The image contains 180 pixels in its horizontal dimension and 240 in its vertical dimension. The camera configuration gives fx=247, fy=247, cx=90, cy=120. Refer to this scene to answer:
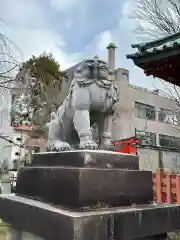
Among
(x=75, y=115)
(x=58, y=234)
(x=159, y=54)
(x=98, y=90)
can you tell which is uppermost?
(x=159, y=54)

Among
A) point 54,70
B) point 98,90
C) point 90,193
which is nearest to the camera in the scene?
point 90,193

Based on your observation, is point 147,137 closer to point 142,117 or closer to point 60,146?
point 142,117

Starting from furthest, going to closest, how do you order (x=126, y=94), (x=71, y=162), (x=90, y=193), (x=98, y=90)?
(x=126, y=94)
(x=98, y=90)
(x=71, y=162)
(x=90, y=193)

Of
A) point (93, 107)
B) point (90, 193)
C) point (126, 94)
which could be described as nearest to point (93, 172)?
point (90, 193)

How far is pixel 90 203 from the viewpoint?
82.7 inches

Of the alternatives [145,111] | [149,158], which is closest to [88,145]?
[149,158]

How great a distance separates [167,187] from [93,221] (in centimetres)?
454

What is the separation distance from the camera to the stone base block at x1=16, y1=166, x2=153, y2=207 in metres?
2.09

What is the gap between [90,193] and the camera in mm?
2104

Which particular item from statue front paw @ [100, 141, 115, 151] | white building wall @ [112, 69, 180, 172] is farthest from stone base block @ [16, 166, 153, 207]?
white building wall @ [112, 69, 180, 172]

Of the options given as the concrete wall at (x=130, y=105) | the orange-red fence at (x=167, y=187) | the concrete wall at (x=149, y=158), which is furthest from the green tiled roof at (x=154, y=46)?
the concrete wall at (x=130, y=105)

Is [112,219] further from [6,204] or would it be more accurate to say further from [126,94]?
[126,94]

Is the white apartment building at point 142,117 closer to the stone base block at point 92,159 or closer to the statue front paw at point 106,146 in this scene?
the statue front paw at point 106,146

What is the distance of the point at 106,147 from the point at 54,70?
14.8m
